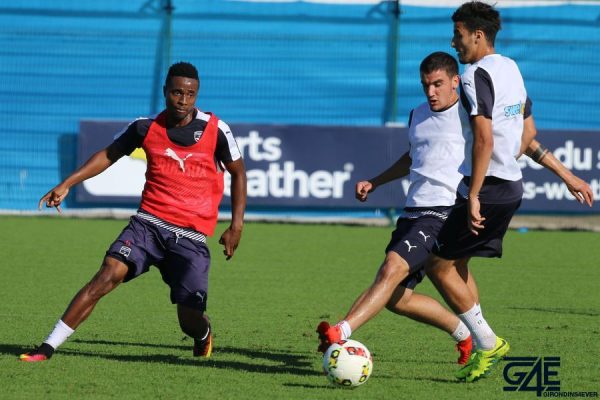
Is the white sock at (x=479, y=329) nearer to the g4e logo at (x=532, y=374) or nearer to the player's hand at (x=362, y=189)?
the g4e logo at (x=532, y=374)

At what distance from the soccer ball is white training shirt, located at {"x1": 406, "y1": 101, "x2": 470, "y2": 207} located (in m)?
1.20

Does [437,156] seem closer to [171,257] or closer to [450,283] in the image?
[450,283]

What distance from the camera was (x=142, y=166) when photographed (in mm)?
19703

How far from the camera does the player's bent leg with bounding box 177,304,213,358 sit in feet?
25.7

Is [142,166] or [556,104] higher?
[556,104]

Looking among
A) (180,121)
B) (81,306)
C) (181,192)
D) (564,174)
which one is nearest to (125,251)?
(81,306)

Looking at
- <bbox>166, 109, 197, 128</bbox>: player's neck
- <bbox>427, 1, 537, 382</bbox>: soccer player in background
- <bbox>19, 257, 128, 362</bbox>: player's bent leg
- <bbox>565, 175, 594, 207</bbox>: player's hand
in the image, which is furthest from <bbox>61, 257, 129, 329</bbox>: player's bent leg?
<bbox>565, 175, 594, 207</bbox>: player's hand

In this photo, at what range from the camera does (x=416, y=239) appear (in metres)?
7.28

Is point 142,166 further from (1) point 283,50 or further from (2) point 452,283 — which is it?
(2) point 452,283

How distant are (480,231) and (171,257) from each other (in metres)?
1.99

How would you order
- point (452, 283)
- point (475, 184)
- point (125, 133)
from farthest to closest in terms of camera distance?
point (125, 133), point (452, 283), point (475, 184)

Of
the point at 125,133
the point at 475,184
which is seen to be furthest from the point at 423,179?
the point at 125,133

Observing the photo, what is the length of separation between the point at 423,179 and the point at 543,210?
1255 cm

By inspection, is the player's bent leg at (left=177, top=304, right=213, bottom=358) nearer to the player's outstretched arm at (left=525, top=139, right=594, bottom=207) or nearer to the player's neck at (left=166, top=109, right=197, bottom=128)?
the player's neck at (left=166, top=109, right=197, bottom=128)
